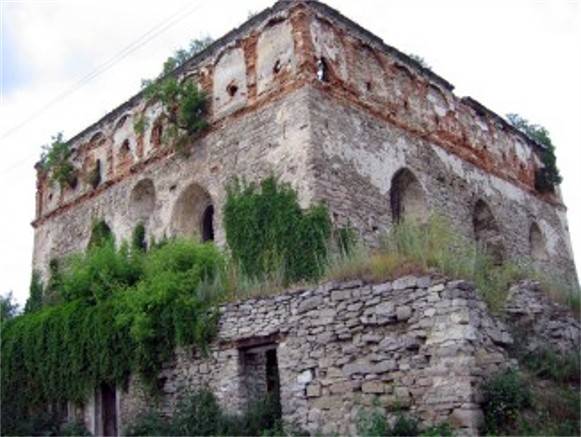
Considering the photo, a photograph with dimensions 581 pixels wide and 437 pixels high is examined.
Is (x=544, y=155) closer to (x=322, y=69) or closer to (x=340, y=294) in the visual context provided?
(x=322, y=69)

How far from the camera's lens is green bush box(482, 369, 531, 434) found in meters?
8.16

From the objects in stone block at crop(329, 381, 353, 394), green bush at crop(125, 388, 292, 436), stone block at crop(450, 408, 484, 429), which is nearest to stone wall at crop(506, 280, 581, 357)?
stone block at crop(450, 408, 484, 429)

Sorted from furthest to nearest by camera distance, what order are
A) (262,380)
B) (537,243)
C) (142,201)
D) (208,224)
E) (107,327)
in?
(537,243) → (142,201) → (208,224) → (107,327) → (262,380)

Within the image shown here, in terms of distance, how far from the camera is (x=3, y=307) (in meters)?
17.5

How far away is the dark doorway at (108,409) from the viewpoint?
1211cm

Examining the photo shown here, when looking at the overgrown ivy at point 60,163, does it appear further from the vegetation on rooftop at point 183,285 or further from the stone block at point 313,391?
the stone block at point 313,391

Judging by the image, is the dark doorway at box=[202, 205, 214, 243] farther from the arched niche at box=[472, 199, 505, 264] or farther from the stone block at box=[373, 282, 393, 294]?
the stone block at box=[373, 282, 393, 294]

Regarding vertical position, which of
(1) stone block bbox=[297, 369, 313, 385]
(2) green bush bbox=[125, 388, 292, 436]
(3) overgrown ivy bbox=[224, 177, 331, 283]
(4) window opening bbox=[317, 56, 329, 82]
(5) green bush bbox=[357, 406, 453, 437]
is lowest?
(5) green bush bbox=[357, 406, 453, 437]

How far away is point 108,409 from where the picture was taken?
12352mm

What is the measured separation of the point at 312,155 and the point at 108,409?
5951 mm

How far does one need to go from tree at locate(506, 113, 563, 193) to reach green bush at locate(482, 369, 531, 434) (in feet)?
48.7

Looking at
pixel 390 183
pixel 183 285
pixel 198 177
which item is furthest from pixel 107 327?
pixel 390 183

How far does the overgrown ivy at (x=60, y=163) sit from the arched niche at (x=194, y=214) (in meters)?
5.39

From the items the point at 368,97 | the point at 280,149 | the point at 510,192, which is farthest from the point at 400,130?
the point at 510,192
